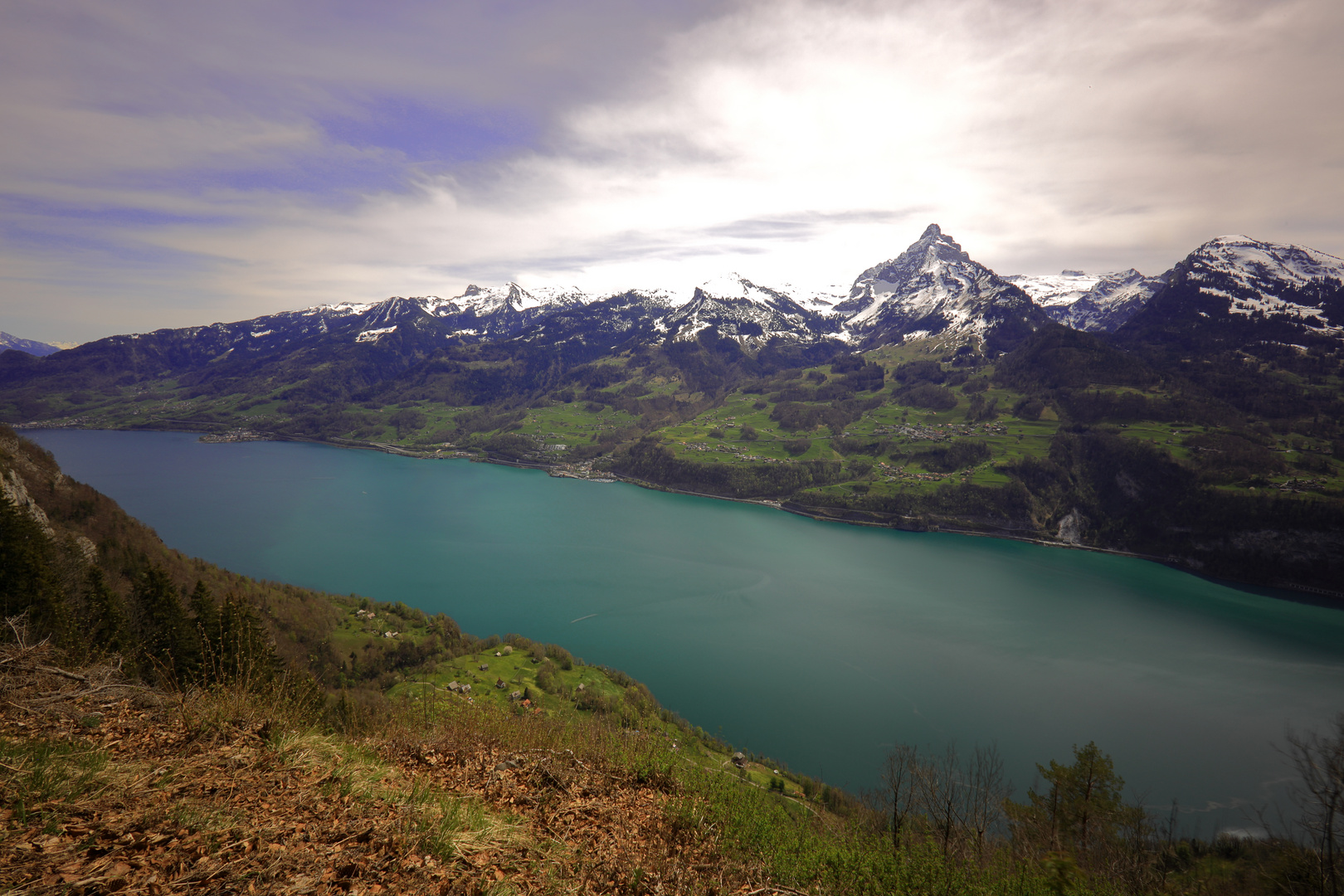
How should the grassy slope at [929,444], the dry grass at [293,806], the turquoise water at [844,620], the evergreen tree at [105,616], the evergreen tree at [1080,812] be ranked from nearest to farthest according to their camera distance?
the dry grass at [293,806] → the evergreen tree at [105,616] → the evergreen tree at [1080,812] → the turquoise water at [844,620] → the grassy slope at [929,444]

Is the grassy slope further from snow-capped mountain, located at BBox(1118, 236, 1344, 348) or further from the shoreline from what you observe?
snow-capped mountain, located at BBox(1118, 236, 1344, 348)

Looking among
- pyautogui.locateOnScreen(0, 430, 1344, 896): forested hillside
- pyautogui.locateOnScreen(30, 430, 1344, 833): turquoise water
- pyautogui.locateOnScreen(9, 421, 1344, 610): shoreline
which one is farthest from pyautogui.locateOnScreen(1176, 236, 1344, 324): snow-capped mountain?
pyautogui.locateOnScreen(0, 430, 1344, 896): forested hillside

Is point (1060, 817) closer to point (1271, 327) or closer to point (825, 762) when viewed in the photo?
point (825, 762)

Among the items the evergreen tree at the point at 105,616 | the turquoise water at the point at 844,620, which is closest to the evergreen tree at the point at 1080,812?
the turquoise water at the point at 844,620

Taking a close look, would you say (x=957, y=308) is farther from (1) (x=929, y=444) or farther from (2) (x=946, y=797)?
(2) (x=946, y=797)

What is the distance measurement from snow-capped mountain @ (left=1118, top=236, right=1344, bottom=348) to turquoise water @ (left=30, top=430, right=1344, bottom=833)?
314 feet

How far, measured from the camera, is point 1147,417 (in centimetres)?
8056

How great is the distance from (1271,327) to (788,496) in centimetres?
11489

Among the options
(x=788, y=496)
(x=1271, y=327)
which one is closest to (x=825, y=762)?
(x=788, y=496)

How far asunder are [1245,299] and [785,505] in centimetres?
12979

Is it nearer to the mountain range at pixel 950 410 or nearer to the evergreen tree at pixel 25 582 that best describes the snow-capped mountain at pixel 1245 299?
the mountain range at pixel 950 410

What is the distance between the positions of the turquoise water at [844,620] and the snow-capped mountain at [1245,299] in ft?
314

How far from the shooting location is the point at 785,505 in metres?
75.4

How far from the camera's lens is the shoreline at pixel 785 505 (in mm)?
48759
